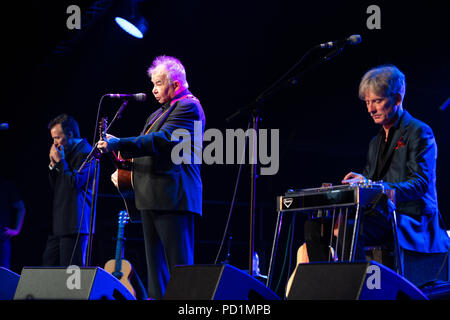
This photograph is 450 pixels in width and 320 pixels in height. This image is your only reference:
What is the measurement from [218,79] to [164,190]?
5021 mm

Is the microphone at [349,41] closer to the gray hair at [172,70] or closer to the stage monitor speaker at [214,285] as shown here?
the gray hair at [172,70]

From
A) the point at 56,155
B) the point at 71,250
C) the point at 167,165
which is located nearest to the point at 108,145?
the point at 167,165

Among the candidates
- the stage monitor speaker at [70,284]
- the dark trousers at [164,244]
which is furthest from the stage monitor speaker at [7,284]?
the dark trousers at [164,244]

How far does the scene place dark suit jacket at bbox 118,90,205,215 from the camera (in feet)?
11.5

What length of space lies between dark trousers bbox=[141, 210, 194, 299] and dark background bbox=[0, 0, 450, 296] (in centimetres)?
284

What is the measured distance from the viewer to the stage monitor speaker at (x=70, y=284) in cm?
250

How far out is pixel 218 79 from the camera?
27.3 feet

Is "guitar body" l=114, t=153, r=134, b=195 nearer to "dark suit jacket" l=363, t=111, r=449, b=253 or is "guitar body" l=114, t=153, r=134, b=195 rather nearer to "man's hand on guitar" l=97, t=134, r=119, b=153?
"man's hand on guitar" l=97, t=134, r=119, b=153

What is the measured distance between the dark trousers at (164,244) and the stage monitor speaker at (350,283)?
131cm

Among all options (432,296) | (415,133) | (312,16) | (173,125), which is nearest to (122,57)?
(312,16)

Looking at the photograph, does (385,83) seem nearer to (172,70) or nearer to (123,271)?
(172,70)

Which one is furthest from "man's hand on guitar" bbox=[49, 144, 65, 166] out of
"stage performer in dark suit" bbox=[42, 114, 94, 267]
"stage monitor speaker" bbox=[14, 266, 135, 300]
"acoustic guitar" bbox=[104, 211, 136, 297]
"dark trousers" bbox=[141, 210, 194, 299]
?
"stage monitor speaker" bbox=[14, 266, 135, 300]

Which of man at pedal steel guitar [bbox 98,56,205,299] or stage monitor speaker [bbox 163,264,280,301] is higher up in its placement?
man at pedal steel guitar [bbox 98,56,205,299]

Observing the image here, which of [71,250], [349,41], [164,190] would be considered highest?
[349,41]
